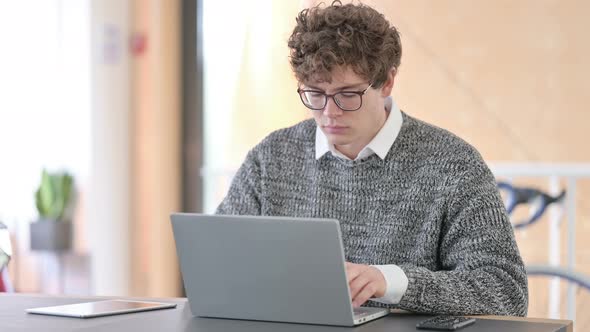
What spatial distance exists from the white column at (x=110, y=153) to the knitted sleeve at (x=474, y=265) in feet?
9.63

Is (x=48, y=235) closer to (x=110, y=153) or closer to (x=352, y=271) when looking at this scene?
(x=110, y=153)

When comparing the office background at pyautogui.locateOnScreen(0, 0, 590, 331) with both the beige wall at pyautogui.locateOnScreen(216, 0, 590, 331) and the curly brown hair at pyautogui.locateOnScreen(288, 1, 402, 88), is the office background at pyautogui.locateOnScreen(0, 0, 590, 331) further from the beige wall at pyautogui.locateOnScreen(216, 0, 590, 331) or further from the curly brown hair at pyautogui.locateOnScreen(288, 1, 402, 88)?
the curly brown hair at pyautogui.locateOnScreen(288, 1, 402, 88)

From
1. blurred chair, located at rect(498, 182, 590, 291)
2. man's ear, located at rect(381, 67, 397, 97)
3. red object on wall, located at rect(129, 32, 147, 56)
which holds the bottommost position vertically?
blurred chair, located at rect(498, 182, 590, 291)

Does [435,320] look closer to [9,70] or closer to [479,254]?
[479,254]

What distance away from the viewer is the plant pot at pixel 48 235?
4414 mm

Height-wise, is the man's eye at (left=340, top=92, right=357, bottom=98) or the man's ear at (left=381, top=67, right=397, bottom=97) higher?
the man's ear at (left=381, top=67, right=397, bottom=97)

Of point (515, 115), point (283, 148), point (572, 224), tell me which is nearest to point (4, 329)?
point (283, 148)

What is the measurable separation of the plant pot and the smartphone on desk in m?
3.16

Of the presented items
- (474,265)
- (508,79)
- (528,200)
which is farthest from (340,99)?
(508,79)

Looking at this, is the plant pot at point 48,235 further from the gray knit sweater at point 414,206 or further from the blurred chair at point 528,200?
the gray knit sweater at point 414,206

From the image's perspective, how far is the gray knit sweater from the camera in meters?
1.74

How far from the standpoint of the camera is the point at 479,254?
1794 mm

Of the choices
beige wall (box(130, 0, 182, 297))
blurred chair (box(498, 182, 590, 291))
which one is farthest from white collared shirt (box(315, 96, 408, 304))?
beige wall (box(130, 0, 182, 297))

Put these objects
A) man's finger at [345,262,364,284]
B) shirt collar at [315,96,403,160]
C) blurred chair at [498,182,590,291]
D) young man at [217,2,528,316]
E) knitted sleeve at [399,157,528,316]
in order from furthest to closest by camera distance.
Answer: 1. blurred chair at [498,182,590,291]
2. shirt collar at [315,96,403,160]
3. young man at [217,2,528,316]
4. knitted sleeve at [399,157,528,316]
5. man's finger at [345,262,364,284]
